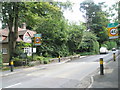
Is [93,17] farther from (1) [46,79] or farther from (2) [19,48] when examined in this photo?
(1) [46,79]

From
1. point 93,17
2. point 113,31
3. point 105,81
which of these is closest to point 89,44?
point 93,17

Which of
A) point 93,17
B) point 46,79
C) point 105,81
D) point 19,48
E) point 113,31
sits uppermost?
point 93,17

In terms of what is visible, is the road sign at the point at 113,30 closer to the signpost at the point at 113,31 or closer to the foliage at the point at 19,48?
the signpost at the point at 113,31

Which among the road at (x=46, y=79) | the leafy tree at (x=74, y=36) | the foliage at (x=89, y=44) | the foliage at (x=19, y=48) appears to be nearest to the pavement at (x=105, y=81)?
the road at (x=46, y=79)

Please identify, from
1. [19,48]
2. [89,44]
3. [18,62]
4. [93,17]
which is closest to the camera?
[18,62]

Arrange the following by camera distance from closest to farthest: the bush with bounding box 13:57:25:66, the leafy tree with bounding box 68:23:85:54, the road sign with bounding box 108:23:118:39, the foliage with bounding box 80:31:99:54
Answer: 1. the road sign with bounding box 108:23:118:39
2. the bush with bounding box 13:57:25:66
3. the leafy tree with bounding box 68:23:85:54
4. the foliage with bounding box 80:31:99:54

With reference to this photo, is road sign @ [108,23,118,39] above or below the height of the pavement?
above

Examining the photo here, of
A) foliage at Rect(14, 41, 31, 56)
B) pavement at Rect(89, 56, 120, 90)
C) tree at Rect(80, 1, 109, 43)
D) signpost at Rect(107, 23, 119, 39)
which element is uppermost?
tree at Rect(80, 1, 109, 43)

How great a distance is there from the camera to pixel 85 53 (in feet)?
119

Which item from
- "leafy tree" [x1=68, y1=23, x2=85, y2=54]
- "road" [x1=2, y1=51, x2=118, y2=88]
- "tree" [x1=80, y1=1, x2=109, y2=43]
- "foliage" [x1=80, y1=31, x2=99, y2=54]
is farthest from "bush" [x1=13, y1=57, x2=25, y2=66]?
"tree" [x1=80, y1=1, x2=109, y2=43]

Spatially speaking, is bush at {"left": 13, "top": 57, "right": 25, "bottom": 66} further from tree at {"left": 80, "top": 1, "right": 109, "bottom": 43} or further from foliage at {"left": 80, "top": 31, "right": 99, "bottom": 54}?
tree at {"left": 80, "top": 1, "right": 109, "bottom": 43}

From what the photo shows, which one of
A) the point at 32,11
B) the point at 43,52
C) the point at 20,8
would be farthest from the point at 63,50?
the point at 20,8

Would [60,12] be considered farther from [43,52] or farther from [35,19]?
[43,52]

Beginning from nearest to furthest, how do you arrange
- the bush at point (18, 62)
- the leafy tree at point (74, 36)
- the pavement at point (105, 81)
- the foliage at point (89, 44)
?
the pavement at point (105, 81), the bush at point (18, 62), the leafy tree at point (74, 36), the foliage at point (89, 44)
